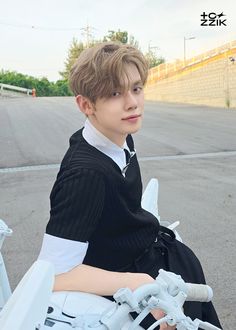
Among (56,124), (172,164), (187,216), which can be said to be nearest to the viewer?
(187,216)

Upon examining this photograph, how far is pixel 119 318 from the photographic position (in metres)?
1.11

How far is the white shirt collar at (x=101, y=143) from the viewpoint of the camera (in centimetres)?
157

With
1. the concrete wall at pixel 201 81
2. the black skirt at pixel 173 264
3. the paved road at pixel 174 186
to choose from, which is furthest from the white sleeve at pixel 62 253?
the concrete wall at pixel 201 81

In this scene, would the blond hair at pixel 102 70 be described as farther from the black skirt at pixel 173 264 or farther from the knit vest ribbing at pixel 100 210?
the black skirt at pixel 173 264

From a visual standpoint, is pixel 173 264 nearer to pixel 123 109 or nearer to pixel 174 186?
pixel 123 109

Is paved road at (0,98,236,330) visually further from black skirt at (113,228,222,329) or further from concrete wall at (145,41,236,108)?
concrete wall at (145,41,236,108)

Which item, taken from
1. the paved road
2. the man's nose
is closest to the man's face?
the man's nose

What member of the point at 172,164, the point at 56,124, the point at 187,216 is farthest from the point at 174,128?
the point at 187,216

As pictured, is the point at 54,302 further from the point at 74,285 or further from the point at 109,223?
the point at 109,223

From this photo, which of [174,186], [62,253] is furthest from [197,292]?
[174,186]

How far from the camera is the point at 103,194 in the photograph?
145cm

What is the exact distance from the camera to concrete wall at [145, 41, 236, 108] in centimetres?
2395

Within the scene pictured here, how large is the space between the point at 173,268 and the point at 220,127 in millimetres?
11230

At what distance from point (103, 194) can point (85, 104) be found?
300mm
